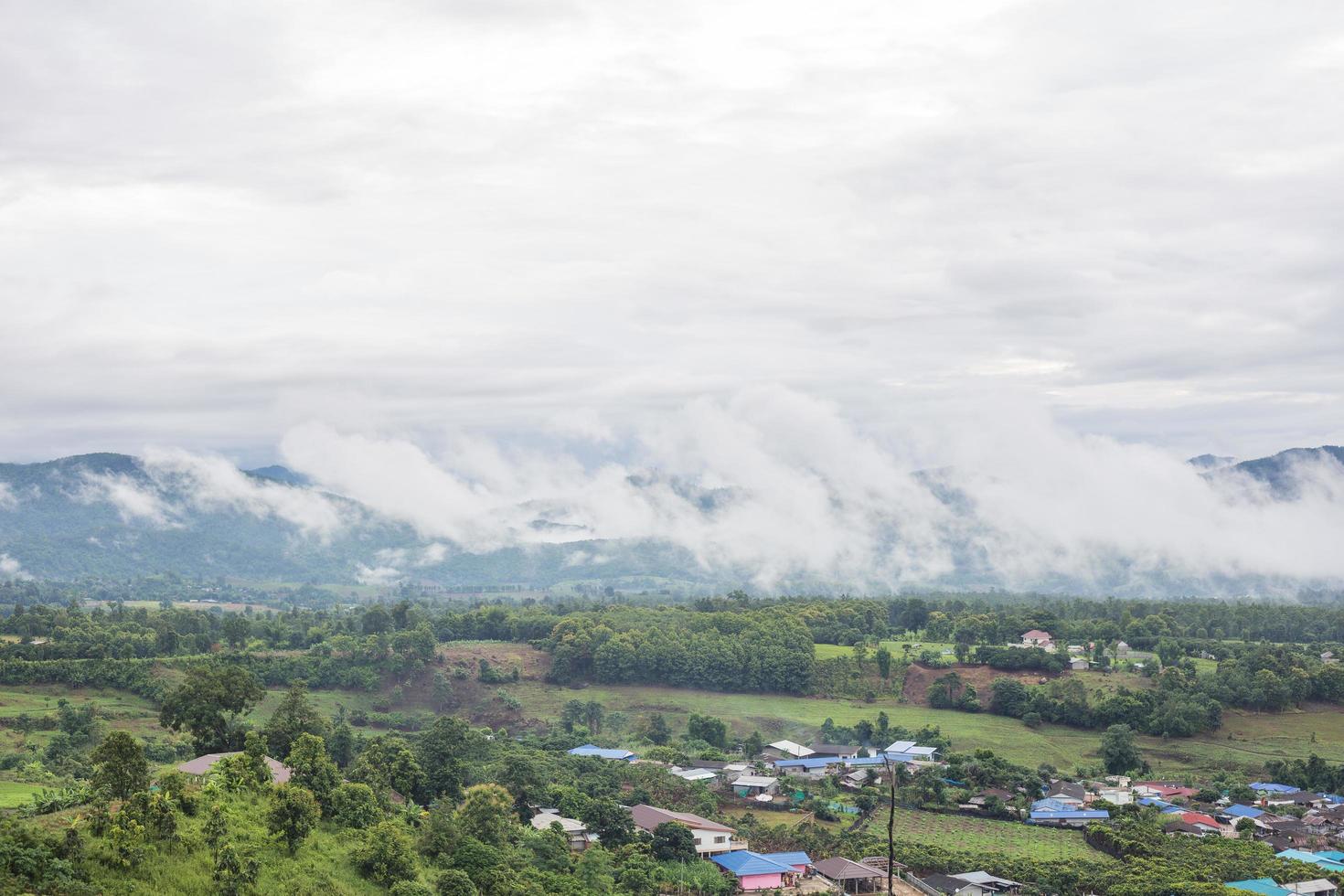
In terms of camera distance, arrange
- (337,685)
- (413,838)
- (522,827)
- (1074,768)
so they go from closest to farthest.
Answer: (413,838), (522,827), (1074,768), (337,685)

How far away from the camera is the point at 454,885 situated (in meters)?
27.5

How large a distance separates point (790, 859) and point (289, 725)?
1718 cm

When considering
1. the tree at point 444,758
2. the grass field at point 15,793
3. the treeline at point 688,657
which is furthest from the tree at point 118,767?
the treeline at point 688,657

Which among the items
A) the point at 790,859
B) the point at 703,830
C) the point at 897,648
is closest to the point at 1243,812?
the point at 790,859

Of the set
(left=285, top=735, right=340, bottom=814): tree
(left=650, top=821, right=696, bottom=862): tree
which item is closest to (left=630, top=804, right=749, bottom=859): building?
(left=650, top=821, right=696, bottom=862): tree

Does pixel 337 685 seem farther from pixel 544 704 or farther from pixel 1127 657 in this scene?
pixel 1127 657

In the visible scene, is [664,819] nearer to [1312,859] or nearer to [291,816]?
[291,816]

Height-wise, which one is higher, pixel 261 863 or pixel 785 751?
pixel 261 863

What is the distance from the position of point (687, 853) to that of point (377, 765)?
35.3 feet

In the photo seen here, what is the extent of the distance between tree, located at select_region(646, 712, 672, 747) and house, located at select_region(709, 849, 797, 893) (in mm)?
24941

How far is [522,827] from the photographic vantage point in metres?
36.5

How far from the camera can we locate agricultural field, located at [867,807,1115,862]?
4316cm

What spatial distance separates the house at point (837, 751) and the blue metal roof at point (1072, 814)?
12.5 meters

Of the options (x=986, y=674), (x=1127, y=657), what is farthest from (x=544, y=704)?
(x=1127, y=657)
